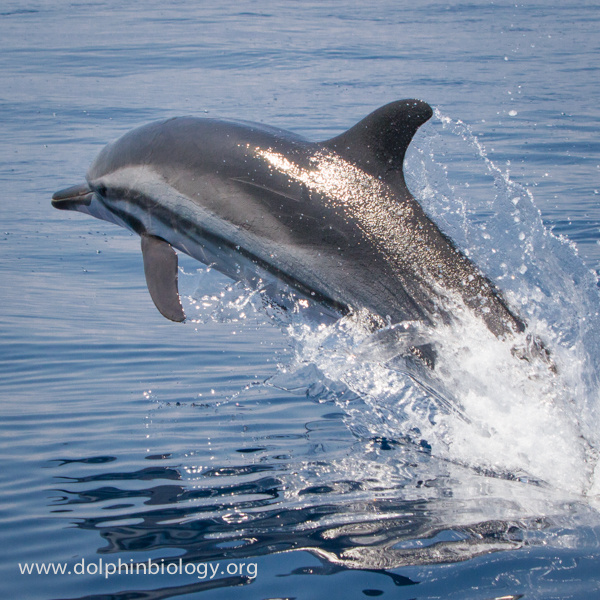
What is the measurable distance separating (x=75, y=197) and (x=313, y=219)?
2431 mm

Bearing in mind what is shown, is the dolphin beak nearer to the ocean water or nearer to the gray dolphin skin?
the gray dolphin skin

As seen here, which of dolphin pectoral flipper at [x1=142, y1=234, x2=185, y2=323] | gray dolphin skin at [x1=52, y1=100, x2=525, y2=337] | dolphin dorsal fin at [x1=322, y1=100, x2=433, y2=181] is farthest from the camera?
dolphin pectoral flipper at [x1=142, y1=234, x2=185, y2=323]

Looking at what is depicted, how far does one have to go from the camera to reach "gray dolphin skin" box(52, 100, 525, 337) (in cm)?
461

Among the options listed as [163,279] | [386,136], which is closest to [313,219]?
[386,136]

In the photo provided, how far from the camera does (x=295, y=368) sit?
227 inches

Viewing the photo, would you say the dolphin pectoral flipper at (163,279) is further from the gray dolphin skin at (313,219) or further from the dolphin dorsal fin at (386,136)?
the dolphin dorsal fin at (386,136)

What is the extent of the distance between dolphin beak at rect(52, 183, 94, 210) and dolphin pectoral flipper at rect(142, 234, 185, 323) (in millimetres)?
1019

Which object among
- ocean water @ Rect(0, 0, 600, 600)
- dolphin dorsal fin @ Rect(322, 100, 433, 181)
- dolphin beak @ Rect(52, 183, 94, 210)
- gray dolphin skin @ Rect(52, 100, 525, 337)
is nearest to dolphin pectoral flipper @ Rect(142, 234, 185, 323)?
gray dolphin skin @ Rect(52, 100, 525, 337)

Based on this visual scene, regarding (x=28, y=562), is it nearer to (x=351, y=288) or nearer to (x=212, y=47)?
(x=351, y=288)

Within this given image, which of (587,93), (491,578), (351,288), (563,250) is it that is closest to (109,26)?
(587,93)

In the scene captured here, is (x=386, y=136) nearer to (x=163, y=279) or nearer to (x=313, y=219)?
(x=313, y=219)

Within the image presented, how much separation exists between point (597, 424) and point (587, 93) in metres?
15.1

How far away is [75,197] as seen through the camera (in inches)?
252

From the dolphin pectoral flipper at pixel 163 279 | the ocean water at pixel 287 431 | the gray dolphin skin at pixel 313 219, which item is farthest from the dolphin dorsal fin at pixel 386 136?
the dolphin pectoral flipper at pixel 163 279
